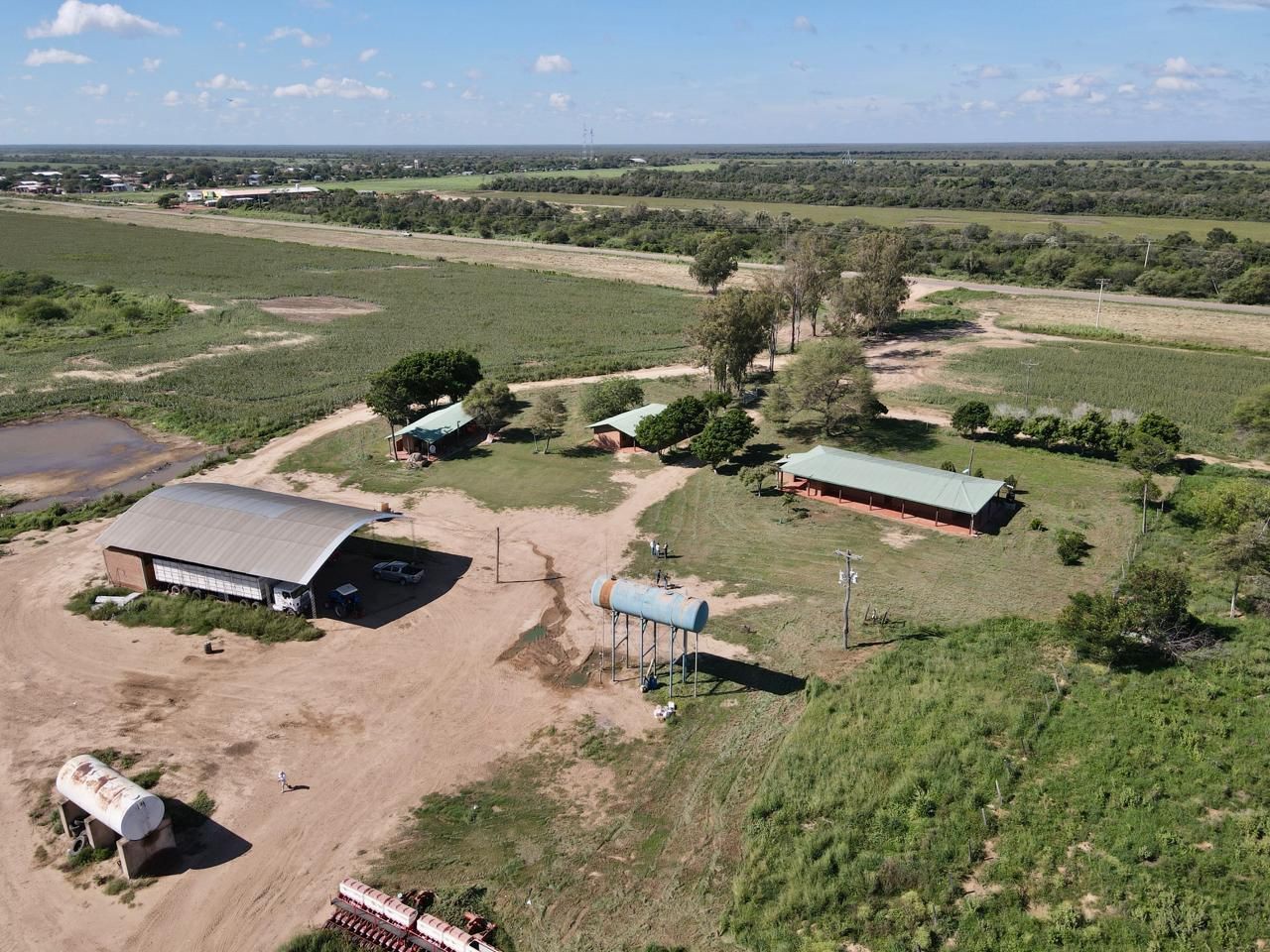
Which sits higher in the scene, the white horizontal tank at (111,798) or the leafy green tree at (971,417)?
the leafy green tree at (971,417)

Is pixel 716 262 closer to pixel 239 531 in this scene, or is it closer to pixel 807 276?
pixel 807 276

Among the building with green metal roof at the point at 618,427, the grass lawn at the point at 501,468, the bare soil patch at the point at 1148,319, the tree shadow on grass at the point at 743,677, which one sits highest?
the bare soil patch at the point at 1148,319

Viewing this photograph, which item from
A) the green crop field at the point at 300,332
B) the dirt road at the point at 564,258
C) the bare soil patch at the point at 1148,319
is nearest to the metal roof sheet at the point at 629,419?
the green crop field at the point at 300,332

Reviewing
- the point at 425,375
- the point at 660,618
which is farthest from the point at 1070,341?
the point at 660,618

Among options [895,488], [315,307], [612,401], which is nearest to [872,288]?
[612,401]

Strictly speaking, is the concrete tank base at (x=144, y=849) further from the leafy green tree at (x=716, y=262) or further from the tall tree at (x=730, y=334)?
the leafy green tree at (x=716, y=262)

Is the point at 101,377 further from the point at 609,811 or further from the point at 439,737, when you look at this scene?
the point at 609,811

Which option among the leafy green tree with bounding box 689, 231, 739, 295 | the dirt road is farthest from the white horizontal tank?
the dirt road

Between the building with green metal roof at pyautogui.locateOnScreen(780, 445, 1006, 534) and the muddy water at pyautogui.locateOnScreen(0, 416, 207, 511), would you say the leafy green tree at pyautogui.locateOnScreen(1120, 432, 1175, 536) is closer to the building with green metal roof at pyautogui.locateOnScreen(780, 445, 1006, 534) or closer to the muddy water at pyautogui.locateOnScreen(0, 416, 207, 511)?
the building with green metal roof at pyautogui.locateOnScreen(780, 445, 1006, 534)
